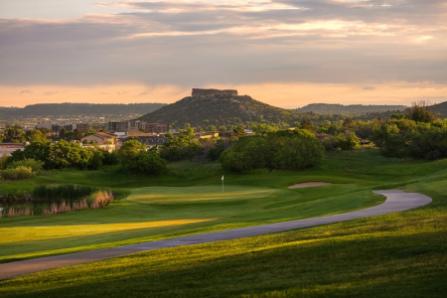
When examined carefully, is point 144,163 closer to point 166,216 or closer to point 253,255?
point 166,216

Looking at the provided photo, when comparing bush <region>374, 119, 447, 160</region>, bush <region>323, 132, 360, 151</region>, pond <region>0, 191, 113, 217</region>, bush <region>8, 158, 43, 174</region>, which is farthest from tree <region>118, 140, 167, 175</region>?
bush <region>374, 119, 447, 160</region>

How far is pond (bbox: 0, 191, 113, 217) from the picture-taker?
50.4 metres

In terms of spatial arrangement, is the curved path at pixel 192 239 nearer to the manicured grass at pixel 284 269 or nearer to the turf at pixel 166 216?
the manicured grass at pixel 284 269

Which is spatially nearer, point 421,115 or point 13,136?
point 421,115

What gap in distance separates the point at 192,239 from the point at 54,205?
3348cm

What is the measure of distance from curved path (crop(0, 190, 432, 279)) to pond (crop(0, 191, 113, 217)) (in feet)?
74.2

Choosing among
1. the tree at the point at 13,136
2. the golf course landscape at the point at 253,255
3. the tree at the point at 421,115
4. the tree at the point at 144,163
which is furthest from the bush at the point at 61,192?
the tree at the point at 13,136

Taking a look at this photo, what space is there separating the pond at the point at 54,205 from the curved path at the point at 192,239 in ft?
74.2

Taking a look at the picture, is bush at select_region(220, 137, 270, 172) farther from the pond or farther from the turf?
the pond

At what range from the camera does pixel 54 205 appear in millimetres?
56562

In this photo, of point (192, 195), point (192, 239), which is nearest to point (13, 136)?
point (192, 195)

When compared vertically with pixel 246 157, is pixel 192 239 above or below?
below

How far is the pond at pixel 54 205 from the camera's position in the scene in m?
50.4

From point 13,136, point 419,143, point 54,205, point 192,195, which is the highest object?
point 13,136
